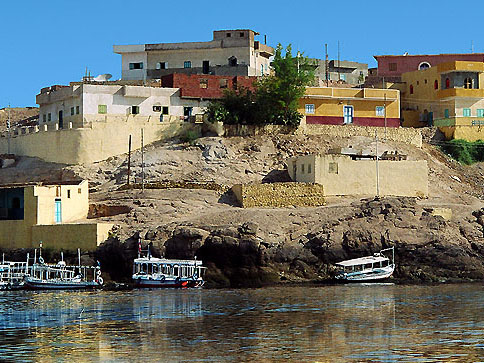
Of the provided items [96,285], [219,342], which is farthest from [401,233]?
[219,342]

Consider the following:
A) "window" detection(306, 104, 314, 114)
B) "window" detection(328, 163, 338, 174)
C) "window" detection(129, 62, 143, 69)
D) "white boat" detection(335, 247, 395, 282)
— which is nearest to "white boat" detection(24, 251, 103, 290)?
"white boat" detection(335, 247, 395, 282)

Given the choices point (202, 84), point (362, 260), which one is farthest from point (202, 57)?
point (362, 260)

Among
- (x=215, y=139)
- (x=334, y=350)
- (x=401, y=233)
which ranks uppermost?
(x=215, y=139)

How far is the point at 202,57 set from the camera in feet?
278

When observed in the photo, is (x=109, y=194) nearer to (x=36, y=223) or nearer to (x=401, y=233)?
(x=36, y=223)

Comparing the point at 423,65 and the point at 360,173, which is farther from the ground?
the point at 423,65

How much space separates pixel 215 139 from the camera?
74.5 meters

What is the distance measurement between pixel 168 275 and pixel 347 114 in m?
24.6

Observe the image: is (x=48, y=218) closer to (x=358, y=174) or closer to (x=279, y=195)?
(x=279, y=195)

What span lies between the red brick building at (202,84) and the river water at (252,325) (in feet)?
78.4

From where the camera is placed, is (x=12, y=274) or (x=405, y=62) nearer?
(x=12, y=274)

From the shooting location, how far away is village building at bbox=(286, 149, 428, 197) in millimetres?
69500

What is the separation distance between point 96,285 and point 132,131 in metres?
17.6

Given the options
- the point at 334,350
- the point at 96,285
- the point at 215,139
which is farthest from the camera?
the point at 215,139
